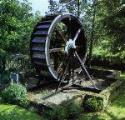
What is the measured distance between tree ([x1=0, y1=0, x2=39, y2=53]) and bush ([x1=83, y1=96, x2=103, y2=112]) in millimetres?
5095

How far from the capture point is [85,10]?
70.2 feet

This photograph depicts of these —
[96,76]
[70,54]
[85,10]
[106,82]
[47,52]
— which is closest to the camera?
[47,52]

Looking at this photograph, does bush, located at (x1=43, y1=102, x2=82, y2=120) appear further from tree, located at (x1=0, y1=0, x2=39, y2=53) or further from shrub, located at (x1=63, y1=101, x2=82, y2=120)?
tree, located at (x1=0, y1=0, x2=39, y2=53)

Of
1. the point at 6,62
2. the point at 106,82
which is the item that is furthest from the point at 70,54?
the point at 6,62

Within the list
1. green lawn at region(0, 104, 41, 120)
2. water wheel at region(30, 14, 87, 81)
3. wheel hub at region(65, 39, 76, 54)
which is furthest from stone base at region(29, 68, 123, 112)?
wheel hub at region(65, 39, 76, 54)


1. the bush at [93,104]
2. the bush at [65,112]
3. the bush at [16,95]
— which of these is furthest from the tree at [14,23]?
the bush at [65,112]

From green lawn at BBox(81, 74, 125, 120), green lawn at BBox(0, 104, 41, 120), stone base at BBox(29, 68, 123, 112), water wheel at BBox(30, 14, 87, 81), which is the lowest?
green lawn at BBox(81, 74, 125, 120)

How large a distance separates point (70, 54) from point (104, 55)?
650 cm

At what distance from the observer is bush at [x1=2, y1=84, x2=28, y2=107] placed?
1096 centimetres

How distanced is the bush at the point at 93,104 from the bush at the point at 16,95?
2.28m

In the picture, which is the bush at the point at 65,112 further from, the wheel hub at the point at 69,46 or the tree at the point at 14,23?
the tree at the point at 14,23

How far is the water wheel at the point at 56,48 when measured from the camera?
12805 mm

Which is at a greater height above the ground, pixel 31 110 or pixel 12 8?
pixel 12 8

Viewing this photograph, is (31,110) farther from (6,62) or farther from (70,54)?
(6,62)
